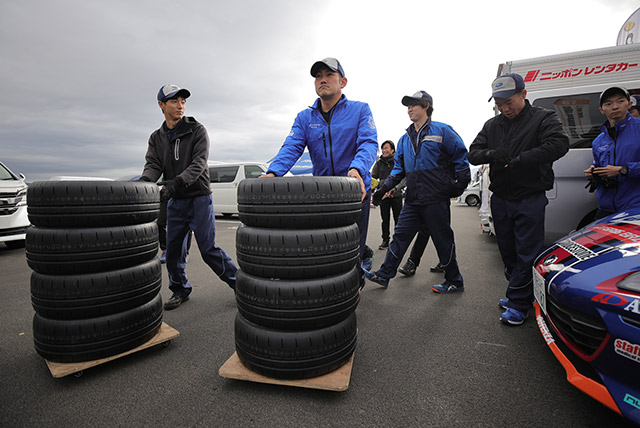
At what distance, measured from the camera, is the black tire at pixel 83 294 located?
1892 millimetres

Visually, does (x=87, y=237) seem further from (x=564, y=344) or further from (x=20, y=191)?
(x=20, y=191)

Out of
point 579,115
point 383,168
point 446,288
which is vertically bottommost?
point 446,288

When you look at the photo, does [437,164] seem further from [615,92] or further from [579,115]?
[579,115]

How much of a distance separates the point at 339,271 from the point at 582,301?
1151mm

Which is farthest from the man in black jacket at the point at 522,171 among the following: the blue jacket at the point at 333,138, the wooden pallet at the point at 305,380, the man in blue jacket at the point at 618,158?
the wooden pallet at the point at 305,380

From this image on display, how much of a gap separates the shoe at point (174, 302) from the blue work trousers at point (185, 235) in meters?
0.04

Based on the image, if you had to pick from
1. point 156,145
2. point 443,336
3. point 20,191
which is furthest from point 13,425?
point 20,191

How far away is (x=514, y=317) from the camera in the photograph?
8.46ft

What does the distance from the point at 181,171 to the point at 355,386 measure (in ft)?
7.74

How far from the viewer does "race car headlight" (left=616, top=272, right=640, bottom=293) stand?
130 cm

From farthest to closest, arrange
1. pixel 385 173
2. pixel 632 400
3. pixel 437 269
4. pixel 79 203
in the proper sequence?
pixel 385 173 < pixel 437 269 < pixel 79 203 < pixel 632 400

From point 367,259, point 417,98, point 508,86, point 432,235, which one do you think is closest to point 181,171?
point 367,259

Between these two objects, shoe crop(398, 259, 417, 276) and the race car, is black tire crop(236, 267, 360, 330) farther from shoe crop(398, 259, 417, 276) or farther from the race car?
shoe crop(398, 259, 417, 276)

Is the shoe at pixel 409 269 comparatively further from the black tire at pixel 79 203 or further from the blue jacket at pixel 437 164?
the black tire at pixel 79 203
